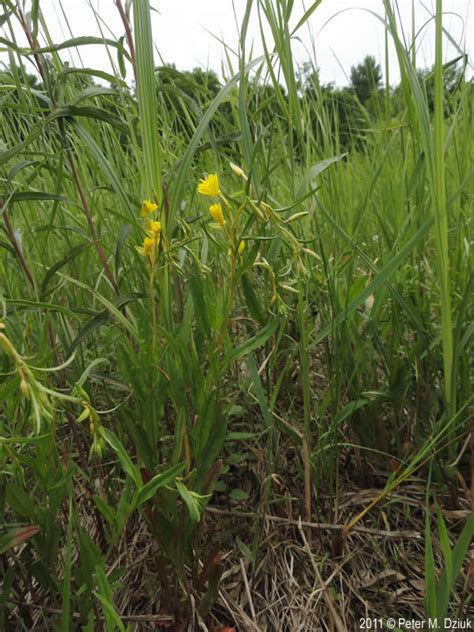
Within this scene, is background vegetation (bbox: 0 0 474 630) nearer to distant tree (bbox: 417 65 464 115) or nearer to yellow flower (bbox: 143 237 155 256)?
yellow flower (bbox: 143 237 155 256)

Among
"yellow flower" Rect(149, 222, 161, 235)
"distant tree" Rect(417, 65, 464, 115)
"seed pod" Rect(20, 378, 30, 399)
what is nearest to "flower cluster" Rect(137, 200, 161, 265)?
"yellow flower" Rect(149, 222, 161, 235)

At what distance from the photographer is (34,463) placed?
0.61 metres

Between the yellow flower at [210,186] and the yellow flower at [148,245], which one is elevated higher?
the yellow flower at [210,186]

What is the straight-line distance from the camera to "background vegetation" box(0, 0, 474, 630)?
2.02 feet

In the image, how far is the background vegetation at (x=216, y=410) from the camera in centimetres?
62

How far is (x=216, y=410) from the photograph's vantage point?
2.23 ft

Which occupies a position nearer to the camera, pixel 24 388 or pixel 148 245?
pixel 24 388

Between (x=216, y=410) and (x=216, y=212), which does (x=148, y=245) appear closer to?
(x=216, y=212)

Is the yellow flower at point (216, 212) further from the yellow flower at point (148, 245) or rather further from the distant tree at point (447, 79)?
the distant tree at point (447, 79)

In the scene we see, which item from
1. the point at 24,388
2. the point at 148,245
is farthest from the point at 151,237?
the point at 24,388

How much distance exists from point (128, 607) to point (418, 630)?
1.24 feet

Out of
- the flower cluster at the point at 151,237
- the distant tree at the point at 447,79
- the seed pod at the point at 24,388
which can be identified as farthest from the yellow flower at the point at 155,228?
the distant tree at the point at 447,79

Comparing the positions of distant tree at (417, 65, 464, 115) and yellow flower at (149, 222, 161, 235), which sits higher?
distant tree at (417, 65, 464, 115)

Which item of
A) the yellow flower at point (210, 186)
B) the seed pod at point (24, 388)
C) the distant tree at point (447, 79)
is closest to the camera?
the seed pod at point (24, 388)
